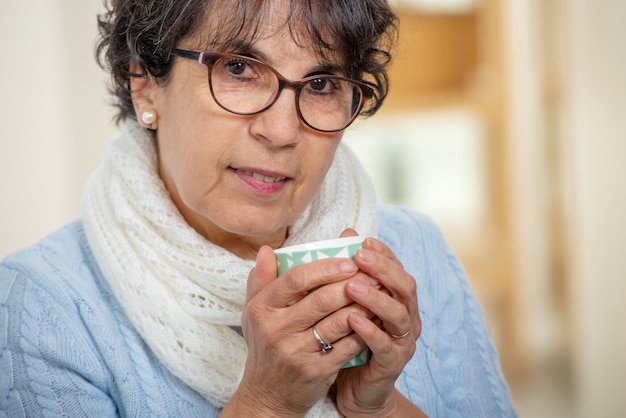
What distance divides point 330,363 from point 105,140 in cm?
218

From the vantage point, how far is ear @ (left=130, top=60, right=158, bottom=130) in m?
1.26

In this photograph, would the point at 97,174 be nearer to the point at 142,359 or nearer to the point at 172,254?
the point at 172,254

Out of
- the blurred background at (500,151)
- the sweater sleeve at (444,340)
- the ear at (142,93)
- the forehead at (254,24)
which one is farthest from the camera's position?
the blurred background at (500,151)

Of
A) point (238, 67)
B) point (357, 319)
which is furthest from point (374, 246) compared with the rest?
point (238, 67)

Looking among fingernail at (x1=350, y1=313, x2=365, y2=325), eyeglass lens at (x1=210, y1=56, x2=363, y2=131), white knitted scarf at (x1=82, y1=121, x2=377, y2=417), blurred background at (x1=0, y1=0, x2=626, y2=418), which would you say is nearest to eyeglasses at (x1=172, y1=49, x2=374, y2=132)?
eyeglass lens at (x1=210, y1=56, x2=363, y2=131)

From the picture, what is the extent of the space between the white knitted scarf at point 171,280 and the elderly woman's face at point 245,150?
6 centimetres

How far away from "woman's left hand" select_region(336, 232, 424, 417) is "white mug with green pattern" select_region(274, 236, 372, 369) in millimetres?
16

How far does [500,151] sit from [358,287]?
2.75 metres

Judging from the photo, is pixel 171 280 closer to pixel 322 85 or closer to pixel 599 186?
pixel 322 85

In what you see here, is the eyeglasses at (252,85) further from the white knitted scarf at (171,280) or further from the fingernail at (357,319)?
the fingernail at (357,319)

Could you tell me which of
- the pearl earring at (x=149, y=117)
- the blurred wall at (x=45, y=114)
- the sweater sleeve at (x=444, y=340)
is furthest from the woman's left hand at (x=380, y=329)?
the blurred wall at (x=45, y=114)

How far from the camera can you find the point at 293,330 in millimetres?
979

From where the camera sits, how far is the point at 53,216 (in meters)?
2.79

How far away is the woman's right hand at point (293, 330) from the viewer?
95 centimetres
